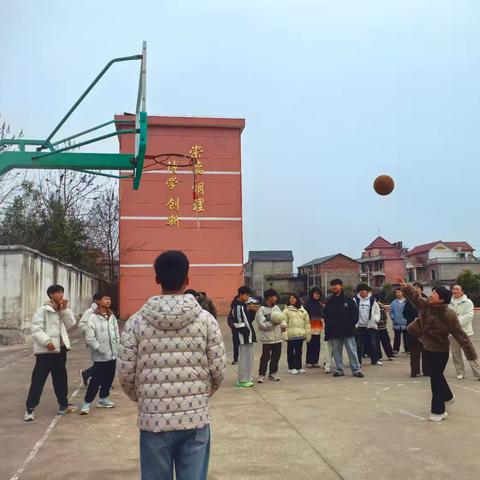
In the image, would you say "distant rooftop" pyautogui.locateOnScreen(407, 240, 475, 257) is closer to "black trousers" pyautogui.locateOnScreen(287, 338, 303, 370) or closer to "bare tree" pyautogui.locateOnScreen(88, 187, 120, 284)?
"bare tree" pyautogui.locateOnScreen(88, 187, 120, 284)

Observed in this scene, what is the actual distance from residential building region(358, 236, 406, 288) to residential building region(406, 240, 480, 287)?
1.79m

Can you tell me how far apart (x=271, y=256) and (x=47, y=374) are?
68.8 m

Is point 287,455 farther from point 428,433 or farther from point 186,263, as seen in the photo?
point 186,263

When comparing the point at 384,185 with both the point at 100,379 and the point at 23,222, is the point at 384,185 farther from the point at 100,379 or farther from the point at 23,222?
the point at 23,222

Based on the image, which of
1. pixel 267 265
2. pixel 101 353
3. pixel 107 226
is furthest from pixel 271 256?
pixel 101 353

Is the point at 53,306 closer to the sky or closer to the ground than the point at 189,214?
closer to the ground

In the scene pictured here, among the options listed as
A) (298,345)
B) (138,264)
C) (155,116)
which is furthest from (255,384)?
(155,116)

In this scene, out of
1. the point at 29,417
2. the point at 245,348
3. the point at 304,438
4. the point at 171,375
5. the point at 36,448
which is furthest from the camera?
the point at 245,348

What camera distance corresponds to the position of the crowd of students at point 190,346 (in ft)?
9.05

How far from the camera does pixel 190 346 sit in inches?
111

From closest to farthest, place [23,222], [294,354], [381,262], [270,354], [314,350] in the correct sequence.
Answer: [270,354]
[294,354]
[314,350]
[23,222]
[381,262]

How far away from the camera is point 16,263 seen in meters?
14.9

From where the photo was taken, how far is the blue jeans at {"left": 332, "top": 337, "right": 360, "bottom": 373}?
9.44 metres

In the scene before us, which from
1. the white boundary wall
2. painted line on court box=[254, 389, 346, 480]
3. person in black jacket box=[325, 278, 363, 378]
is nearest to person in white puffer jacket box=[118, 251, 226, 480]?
painted line on court box=[254, 389, 346, 480]
